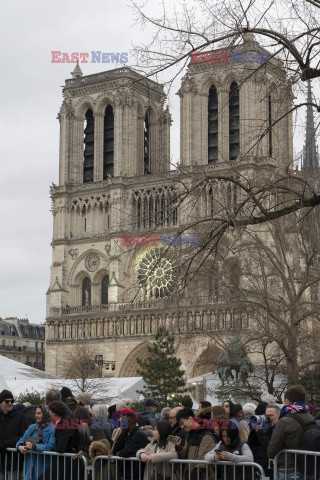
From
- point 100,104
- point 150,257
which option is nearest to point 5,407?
point 150,257

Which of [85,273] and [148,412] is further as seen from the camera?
[85,273]

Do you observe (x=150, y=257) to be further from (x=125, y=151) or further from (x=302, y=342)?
(x=302, y=342)

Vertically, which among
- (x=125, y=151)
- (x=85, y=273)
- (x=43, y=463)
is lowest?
(x=43, y=463)

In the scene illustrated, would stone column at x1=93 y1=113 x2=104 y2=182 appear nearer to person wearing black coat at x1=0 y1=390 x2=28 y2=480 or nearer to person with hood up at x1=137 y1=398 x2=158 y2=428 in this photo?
person with hood up at x1=137 y1=398 x2=158 y2=428

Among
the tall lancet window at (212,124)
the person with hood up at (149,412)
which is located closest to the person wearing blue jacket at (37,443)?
the person with hood up at (149,412)

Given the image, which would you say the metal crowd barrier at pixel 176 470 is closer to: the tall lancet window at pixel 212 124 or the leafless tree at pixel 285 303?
the leafless tree at pixel 285 303

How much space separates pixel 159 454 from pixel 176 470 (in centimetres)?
26

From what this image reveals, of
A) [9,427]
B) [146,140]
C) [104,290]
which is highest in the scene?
[146,140]

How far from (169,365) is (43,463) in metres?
25.0

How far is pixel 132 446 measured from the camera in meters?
8.44

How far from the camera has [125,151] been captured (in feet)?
165

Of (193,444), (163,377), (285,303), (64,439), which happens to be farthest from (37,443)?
(163,377)

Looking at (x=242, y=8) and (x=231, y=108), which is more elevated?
(x=231, y=108)

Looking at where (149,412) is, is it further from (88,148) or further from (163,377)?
(88,148)
